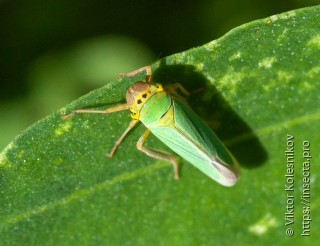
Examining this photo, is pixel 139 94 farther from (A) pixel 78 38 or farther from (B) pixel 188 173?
(A) pixel 78 38

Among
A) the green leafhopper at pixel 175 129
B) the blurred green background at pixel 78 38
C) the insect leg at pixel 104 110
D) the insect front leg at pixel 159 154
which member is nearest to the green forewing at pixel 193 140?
the green leafhopper at pixel 175 129

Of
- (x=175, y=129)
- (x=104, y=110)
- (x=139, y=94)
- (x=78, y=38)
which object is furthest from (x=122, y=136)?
(x=78, y=38)

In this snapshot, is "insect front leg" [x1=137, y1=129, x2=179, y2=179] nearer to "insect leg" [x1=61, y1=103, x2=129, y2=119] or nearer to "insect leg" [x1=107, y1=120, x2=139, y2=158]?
"insect leg" [x1=107, y1=120, x2=139, y2=158]

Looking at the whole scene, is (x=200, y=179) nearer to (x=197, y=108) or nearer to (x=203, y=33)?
(x=197, y=108)

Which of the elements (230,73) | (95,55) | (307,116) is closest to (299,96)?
(307,116)

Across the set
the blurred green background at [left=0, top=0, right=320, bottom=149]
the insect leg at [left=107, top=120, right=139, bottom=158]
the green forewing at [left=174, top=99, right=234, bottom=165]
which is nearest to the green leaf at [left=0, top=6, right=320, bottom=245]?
the insect leg at [left=107, top=120, right=139, bottom=158]

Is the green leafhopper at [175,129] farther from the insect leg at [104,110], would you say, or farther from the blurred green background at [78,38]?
the blurred green background at [78,38]
